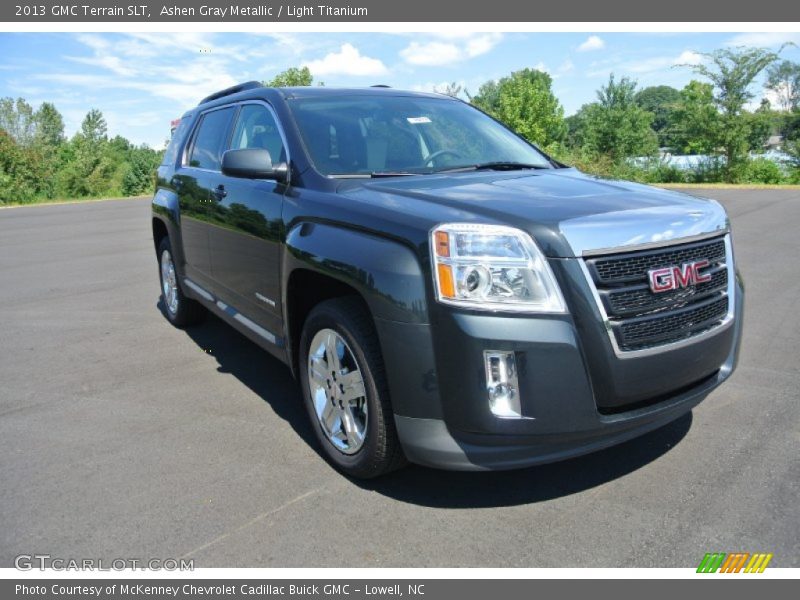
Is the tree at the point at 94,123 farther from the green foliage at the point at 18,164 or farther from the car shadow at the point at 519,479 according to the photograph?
the car shadow at the point at 519,479

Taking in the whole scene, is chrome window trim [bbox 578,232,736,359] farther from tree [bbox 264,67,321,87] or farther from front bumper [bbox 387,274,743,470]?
tree [bbox 264,67,321,87]

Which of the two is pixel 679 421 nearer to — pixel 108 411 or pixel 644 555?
pixel 644 555

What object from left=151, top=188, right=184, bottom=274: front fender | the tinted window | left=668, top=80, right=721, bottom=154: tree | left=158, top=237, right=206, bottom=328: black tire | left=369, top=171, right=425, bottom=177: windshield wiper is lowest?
left=158, top=237, right=206, bottom=328: black tire

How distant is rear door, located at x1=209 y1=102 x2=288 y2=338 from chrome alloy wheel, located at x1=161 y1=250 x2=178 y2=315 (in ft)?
5.00

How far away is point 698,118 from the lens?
26812 millimetres

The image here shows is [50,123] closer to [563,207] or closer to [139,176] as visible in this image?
[139,176]

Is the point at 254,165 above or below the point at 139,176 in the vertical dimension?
below

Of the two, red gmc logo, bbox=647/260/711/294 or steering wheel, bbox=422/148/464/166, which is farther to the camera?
steering wheel, bbox=422/148/464/166

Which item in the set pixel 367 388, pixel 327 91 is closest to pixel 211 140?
pixel 327 91

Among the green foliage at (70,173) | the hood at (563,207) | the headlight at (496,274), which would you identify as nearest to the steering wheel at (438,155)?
the hood at (563,207)

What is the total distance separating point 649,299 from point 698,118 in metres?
27.5

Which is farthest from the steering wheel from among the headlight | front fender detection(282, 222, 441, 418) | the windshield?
the headlight

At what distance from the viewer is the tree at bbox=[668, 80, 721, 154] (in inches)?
1054

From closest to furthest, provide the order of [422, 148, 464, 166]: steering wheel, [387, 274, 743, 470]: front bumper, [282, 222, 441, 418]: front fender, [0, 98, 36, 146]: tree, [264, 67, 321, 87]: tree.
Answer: [387, 274, 743, 470]: front bumper < [282, 222, 441, 418]: front fender < [422, 148, 464, 166]: steering wheel < [264, 67, 321, 87]: tree < [0, 98, 36, 146]: tree
